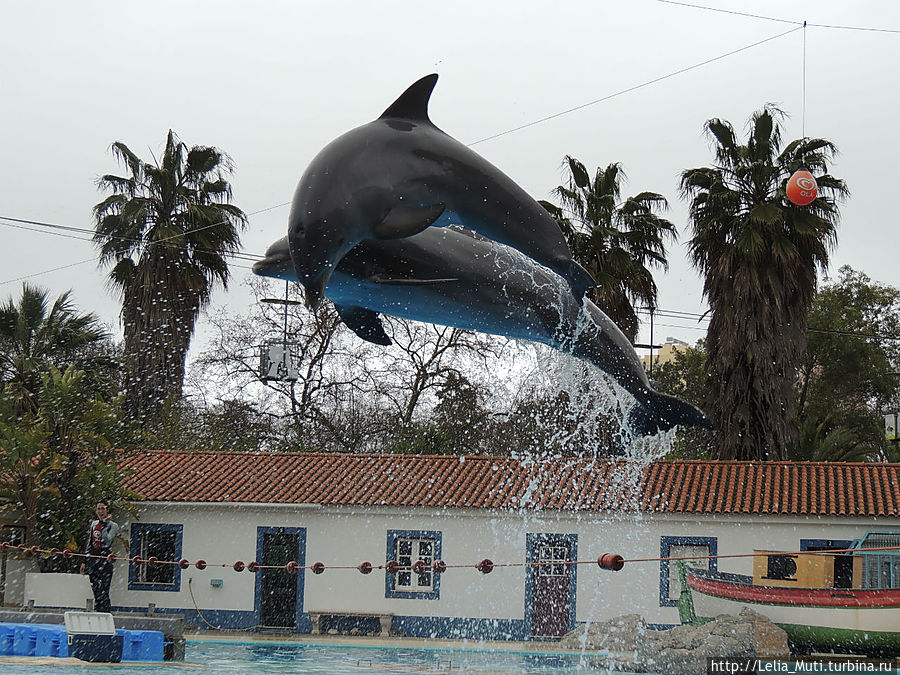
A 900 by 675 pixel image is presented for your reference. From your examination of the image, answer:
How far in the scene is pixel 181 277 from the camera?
24891 millimetres

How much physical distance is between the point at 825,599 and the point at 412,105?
11.8 m

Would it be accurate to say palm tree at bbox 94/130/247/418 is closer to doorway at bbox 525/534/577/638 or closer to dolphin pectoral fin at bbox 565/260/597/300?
doorway at bbox 525/534/577/638

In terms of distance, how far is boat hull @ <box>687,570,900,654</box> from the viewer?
1520 centimetres

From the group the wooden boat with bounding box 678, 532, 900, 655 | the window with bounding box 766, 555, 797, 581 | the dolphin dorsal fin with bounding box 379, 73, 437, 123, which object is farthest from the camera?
the window with bounding box 766, 555, 797, 581

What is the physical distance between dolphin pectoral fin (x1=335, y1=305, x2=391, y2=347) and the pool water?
16.4ft

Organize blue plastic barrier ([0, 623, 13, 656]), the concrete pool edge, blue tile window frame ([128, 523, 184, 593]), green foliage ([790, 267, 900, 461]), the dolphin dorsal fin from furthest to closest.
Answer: green foliage ([790, 267, 900, 461]), blue tile window frame ([128, 523, 184, 593]), the concrete pool edge, blue plastic barrier ([0, 623, 13, 656]), the dolphin dorsal fin

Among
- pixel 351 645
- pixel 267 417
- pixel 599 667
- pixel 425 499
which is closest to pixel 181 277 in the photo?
pixel 267 417

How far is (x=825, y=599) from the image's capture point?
15.6m

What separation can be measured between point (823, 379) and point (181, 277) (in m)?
20.3

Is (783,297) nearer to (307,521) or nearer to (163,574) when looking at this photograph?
(307,521)

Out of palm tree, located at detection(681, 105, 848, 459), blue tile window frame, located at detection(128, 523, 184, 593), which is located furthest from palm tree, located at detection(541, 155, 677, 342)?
blue tile window frame, located at detection(128, 523, 184, 593)

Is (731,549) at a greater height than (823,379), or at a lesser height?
lesser

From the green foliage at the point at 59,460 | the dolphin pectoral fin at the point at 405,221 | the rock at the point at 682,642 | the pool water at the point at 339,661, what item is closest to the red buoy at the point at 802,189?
the rock at the point at 682,642

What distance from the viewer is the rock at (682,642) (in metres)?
14.1
